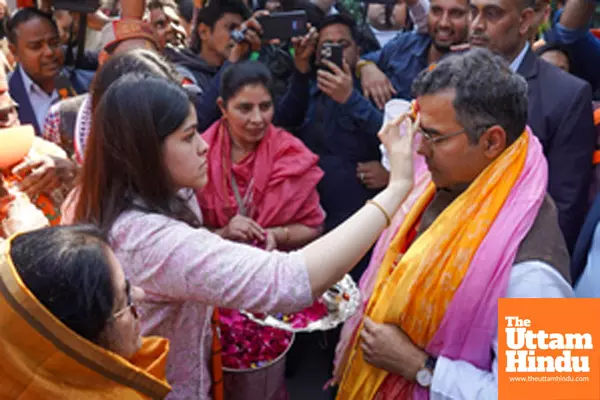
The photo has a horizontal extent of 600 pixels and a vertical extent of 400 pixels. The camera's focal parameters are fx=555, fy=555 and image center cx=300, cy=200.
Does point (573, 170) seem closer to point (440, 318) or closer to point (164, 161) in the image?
point (440, 318)

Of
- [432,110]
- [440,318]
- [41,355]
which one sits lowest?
[440,318]

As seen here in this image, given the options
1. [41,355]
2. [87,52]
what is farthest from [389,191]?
[87,52]

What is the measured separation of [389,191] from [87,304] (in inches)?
32.9

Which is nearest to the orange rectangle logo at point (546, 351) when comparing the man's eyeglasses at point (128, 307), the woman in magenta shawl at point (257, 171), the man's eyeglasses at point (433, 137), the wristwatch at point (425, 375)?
the wristwatch at point (425, 375)

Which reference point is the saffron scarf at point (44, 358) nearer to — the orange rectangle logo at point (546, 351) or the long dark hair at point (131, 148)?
the long dark hair at point (131, 148)

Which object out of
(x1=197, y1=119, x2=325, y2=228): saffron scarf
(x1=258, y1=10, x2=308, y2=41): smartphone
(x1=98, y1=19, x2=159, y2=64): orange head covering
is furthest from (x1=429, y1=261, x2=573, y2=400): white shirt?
(x1=98, y1=19, x2=159, y2=64): orange head covering

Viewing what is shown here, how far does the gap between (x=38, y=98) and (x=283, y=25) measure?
1698 millimetres

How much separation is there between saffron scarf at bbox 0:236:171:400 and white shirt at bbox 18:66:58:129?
2.75m

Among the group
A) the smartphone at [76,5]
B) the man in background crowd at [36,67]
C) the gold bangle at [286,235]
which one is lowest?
the gold bangle at [286,235]

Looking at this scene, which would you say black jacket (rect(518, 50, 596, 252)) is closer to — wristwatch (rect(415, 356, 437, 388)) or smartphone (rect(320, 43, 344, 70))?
smartphone (rect(320, 43, 344, 70))

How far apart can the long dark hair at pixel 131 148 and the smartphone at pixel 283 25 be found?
74.9 inches

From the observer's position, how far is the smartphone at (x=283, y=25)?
3.26 m

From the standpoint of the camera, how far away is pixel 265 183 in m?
2.87

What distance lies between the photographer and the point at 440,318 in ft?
5.22
